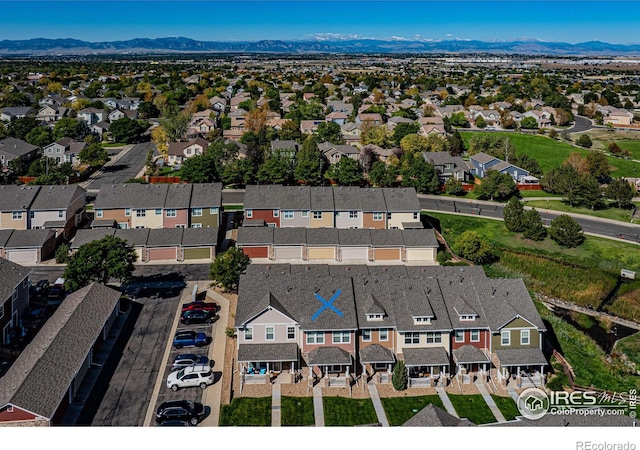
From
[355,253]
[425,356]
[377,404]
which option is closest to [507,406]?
[425,356]

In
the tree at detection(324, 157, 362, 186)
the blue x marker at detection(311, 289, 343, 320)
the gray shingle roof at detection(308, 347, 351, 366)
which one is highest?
the tree at detection(324, 157, 362, 186)

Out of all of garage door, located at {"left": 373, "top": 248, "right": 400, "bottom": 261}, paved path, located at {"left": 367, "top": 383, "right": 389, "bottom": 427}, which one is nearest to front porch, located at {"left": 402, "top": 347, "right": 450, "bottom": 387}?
paved path, located at {"left": 367, "top": 383, "right": 389, "bottom": 427}

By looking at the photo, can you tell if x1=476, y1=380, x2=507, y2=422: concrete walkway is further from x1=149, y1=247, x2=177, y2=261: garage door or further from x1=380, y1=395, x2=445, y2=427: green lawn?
x1=149, y1=247, x2=177, y2=261: garage door

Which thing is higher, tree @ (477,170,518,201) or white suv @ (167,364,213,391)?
tree @ (477,170,518,201)

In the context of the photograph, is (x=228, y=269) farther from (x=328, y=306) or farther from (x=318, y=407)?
(x=318, y=407)

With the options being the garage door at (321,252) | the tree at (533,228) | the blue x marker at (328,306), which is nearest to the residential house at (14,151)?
the garage door at (321,252)

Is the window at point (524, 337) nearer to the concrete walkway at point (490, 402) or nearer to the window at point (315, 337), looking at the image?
the concrete walkway at point (490, 402)

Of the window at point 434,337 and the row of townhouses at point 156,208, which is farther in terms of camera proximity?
the row of townhouses at point 156,208
